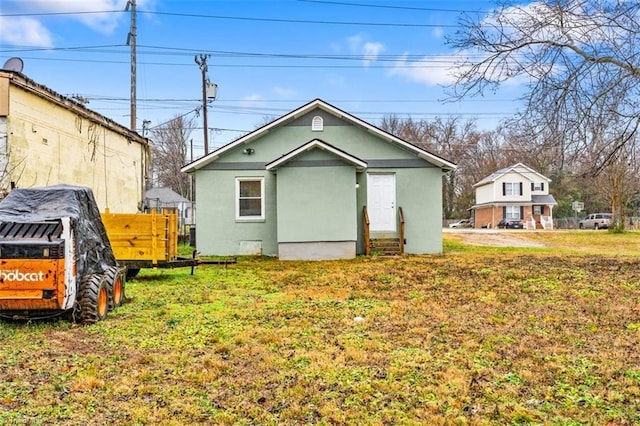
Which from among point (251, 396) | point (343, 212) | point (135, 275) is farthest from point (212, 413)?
point (343, 212)

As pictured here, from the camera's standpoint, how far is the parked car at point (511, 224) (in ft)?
150

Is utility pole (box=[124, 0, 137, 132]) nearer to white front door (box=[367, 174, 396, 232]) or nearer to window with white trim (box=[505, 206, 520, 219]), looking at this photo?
white front door (box=[367, 174, 396, 232])

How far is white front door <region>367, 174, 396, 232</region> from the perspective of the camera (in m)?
16.5

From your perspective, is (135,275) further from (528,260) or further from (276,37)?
(276,37)

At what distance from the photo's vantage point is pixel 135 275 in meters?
10.9

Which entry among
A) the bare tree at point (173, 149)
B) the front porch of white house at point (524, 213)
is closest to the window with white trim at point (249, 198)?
the bare tree at point (173, 149)

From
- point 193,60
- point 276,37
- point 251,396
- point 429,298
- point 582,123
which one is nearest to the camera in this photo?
point 251,396

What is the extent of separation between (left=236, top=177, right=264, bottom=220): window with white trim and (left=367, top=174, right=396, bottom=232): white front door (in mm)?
3716

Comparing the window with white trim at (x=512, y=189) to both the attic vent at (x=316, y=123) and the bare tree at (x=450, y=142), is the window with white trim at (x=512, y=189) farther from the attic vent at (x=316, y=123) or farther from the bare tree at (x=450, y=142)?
the attic vent at (x=316, y=123)

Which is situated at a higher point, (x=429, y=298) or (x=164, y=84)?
(x=164, y=84)

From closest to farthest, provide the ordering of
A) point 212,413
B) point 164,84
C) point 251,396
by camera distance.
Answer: point 212,413
point 251,396
point 164,84

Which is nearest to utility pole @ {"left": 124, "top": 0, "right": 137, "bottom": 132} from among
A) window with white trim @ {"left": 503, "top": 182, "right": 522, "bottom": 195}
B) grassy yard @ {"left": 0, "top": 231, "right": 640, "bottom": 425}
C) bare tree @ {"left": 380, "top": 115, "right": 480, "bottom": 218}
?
grassy yard @ {"left": 0, "top": 231, "right": 640, "bottom": 425}

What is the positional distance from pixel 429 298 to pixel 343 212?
270 inches

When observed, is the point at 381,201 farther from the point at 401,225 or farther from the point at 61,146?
the point at 61,146
